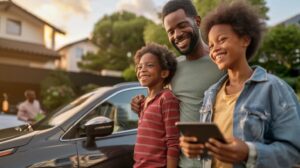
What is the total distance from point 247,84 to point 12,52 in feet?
80.0

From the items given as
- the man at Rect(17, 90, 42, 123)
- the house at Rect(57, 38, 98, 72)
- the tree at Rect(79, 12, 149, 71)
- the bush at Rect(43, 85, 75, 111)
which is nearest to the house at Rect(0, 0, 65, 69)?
the bush at Rect(43, 85, 75, 111)

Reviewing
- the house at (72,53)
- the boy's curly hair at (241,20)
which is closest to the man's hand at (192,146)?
the boy's curly hair at (241,20)

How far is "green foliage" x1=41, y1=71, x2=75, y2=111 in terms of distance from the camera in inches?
808

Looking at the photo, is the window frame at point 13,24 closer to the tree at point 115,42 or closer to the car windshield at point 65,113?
the tree at point 115,42

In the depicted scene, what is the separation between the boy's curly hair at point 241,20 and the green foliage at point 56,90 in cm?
1851

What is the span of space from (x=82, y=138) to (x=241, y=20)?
1.94 meters

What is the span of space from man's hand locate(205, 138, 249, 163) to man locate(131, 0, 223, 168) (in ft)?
2.31

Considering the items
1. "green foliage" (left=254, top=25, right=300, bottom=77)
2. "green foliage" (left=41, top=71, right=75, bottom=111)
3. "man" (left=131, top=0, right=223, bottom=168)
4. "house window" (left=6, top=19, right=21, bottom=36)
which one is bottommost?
"man" (left=131, top=0, right=223, bottom=168)

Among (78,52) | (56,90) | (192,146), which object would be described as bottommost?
(192,146)

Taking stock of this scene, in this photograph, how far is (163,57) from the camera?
8.63 ft

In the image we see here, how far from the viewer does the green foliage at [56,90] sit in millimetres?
20531

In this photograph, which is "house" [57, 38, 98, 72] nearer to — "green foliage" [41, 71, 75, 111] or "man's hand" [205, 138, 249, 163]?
"green foliage" [41, 71, 75, 111]

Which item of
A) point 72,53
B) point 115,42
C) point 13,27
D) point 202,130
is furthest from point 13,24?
point 72,53

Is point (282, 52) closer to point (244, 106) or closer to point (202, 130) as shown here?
point (244, 106)
